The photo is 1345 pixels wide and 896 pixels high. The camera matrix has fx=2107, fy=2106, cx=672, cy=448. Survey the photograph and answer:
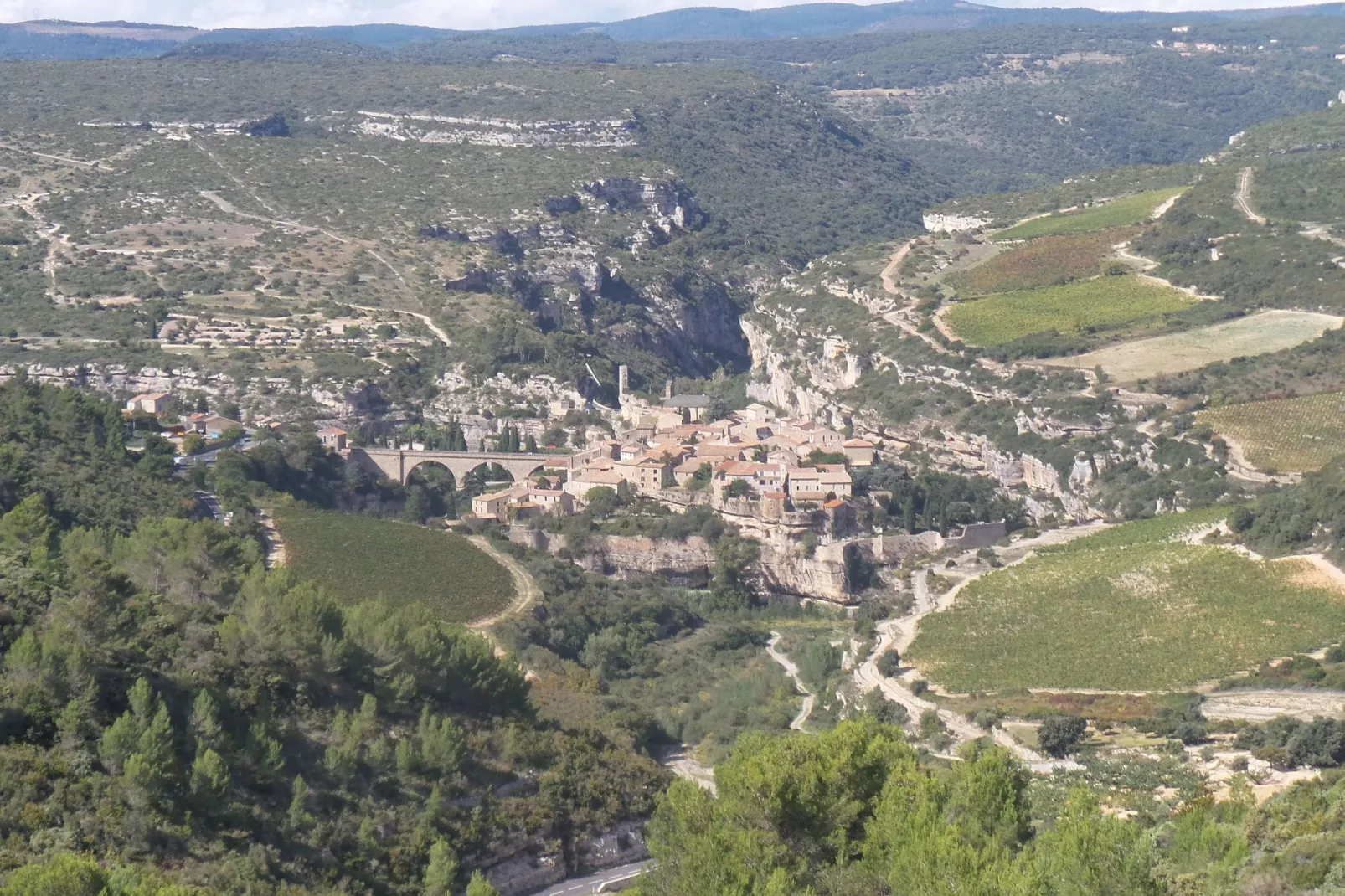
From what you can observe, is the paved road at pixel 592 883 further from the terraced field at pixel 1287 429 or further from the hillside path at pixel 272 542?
the terraced field at pixel 1287 429

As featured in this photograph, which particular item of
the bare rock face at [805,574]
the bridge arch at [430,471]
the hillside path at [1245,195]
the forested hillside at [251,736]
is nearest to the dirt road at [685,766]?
the forested hillside at [251,736]

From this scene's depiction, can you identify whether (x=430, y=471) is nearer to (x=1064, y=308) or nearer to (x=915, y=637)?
(x=915, y=637)

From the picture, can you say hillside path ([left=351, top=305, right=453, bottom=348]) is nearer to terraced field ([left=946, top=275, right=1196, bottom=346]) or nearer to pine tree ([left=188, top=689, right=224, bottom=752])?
terraced field ([left=946, top=275, right=1196, bottom=346])

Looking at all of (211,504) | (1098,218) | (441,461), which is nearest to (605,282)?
(1098,218)

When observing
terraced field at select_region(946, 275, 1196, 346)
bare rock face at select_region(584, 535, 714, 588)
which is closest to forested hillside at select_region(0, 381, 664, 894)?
bare rock face at select_region(584, 535, 714, 588)

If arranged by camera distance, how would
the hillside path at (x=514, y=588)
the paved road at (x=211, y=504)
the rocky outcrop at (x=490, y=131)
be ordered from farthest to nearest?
the rocky outcrop at (x=490, y=131), the paved road at (x=211, y=504), the hillside path at (x=514, y=588)
